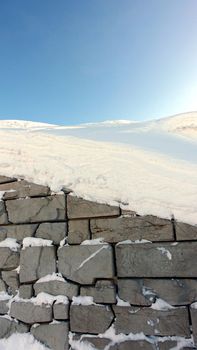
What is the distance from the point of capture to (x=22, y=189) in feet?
10.4

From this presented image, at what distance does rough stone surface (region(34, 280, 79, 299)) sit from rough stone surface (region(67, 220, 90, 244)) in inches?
14.9

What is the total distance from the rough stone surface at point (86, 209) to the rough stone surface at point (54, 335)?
0.97 metres

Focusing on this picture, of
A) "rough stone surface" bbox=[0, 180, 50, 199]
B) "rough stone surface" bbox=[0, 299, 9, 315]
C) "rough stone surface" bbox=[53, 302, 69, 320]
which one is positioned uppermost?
"rough stone surface" bbox=[0, 180, 50, 199]

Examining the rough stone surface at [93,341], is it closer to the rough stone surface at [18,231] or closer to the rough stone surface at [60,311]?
the rough stone surface at [60,311]

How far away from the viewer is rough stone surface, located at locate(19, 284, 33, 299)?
9.61ft

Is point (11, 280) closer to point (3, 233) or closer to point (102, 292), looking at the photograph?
point (3, 233)

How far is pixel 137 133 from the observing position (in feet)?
16.3

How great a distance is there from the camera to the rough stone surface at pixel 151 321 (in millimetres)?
2490

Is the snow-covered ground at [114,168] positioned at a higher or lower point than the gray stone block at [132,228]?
higher

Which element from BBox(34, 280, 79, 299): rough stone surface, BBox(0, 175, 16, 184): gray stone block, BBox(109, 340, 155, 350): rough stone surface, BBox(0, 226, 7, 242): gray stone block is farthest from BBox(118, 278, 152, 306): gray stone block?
BBox(0, 175, 16, 184): gray stone block

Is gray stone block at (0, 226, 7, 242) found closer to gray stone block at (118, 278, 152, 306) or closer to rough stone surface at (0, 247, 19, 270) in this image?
rough stone surface at (0, 247, 19, 270)

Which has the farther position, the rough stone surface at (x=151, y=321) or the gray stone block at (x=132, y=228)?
the gray stone block at (x=132, y=228)

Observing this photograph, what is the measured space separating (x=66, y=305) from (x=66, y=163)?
1395 mm

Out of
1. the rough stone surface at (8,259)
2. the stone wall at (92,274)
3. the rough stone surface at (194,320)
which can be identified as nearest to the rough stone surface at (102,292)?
the stone wall at (92,274)
